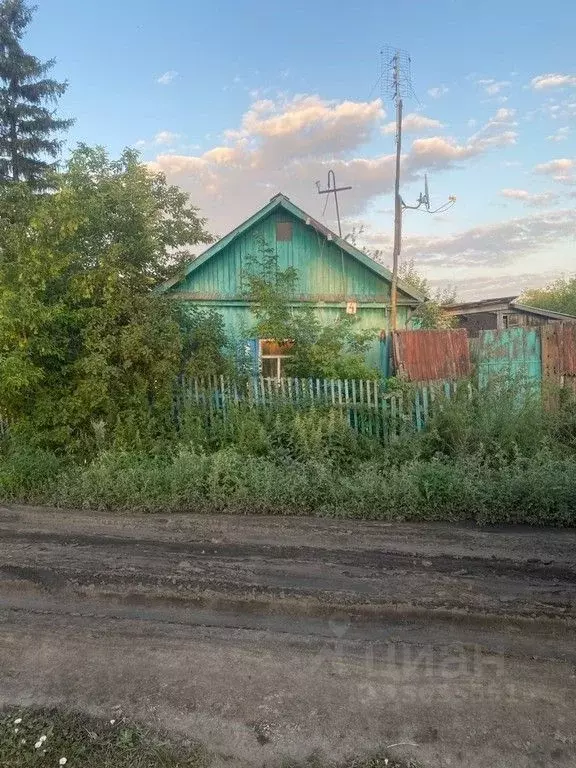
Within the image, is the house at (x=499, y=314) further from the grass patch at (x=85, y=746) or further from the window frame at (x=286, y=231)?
the grass patch at (x=85, y=746)

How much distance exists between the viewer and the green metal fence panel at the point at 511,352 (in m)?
9.82

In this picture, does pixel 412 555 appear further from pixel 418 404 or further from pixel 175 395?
pixel 175 395

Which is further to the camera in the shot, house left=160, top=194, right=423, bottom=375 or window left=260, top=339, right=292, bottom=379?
house left=160, top=194, right=423, bottom=375

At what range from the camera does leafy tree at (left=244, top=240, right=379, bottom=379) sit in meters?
9.41

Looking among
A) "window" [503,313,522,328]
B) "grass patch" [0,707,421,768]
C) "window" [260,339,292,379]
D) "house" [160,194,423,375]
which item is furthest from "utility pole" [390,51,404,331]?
"grass patch" [0,707,421,768]

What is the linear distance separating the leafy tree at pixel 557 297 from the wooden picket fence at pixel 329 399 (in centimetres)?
2674

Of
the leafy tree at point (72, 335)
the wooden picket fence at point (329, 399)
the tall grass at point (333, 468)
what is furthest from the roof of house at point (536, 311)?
the leafy tree at point (72, 335)

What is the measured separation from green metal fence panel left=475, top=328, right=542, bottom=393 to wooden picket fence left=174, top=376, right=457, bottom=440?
1979mm

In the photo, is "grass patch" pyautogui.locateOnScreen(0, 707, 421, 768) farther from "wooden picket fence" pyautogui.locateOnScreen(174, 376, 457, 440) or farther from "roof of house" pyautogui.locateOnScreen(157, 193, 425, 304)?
"roof of house" pyautogui.locateOnScreen(157, 193, 425, 304)

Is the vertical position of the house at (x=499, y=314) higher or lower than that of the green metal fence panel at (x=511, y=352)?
higher

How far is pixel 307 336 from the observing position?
9992 mm

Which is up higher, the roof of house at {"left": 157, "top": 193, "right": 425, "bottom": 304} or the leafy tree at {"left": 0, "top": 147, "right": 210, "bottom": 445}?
the roof of house at {"left": 157, "top": 193, "right": 425, "bottom": 304}

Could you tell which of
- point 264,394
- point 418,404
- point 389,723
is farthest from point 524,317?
point 389,723

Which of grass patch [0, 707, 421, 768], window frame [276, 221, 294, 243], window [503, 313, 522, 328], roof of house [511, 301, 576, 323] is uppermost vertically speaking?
window frame [276, 221, 294, 243]
